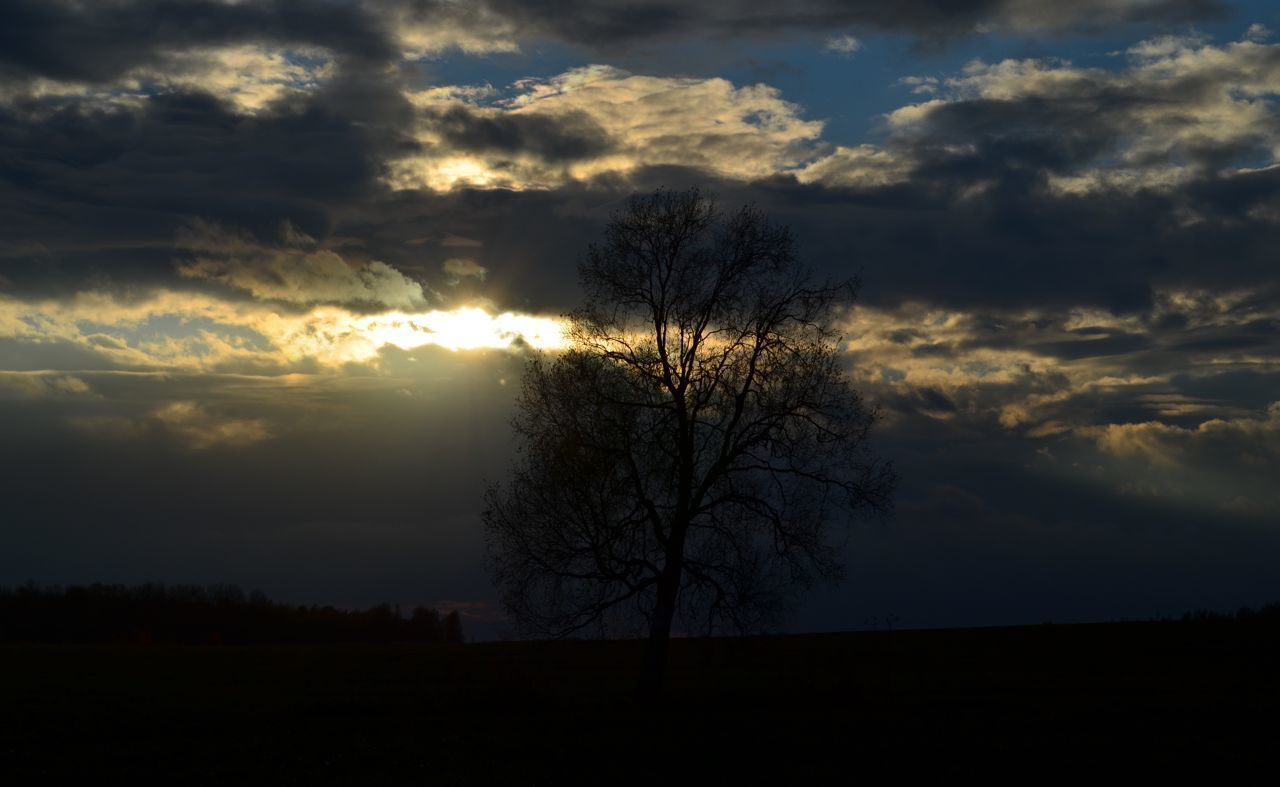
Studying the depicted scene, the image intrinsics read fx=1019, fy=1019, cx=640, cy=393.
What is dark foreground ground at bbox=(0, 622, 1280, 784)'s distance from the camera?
2133cm

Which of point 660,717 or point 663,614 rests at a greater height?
point 663,614

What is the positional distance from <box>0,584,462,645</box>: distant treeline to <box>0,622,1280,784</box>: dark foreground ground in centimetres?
4729

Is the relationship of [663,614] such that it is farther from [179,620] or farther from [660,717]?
[179,620]

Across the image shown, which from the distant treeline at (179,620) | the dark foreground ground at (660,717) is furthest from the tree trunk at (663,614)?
the distant treeline at (179,620)

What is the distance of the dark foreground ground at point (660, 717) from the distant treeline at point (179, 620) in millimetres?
47286

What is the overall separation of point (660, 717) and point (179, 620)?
91.4 metres

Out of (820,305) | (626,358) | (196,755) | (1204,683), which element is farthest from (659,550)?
(1204,683)

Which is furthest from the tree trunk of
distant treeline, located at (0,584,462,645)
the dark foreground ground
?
distant treeline, located at (0,584,462,645)

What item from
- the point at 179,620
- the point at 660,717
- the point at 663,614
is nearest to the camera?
the point at 660,717

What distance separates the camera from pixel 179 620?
343ft

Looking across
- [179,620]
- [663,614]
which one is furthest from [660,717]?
[179,620]

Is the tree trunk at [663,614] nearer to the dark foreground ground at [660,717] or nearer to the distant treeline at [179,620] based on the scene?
the dark foreground ground at [660,717]

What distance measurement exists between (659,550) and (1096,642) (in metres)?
37.2

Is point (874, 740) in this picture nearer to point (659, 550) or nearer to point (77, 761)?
point (659, 550)
